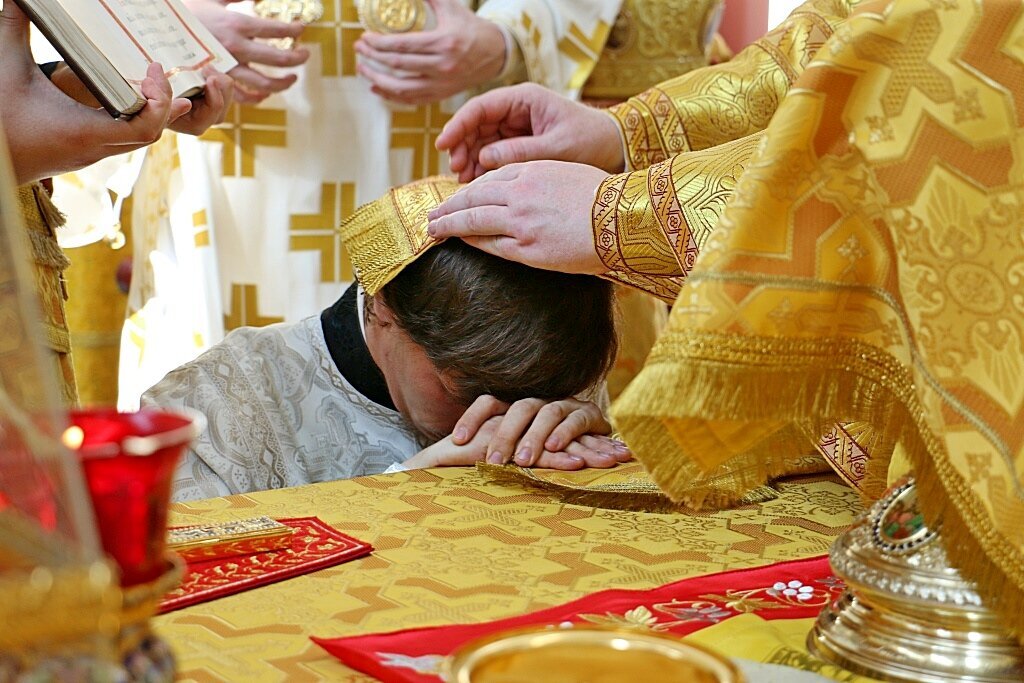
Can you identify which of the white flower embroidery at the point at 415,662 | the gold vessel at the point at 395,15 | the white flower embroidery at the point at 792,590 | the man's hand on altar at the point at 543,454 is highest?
the gold vessel at the point at 395,15

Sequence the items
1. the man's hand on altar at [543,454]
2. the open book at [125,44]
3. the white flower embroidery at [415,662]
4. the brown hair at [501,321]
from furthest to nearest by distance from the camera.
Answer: the brown hair at [501,321] < the man's hand on altar at [543,454] < the open book at [125,44] < the white flower embroidery at [415,662]

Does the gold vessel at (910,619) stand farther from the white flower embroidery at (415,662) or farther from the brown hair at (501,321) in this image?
the brown hair at (501,321)

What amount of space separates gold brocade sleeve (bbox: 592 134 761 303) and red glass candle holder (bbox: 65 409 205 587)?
87 centimetres

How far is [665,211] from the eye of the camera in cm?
142

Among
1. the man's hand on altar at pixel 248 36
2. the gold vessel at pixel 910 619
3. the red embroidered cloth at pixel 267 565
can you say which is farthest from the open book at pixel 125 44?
the gold vessel at pixel 910 619

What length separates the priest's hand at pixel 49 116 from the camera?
153 cm

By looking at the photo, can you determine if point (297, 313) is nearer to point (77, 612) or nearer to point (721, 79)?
point (721, 79)

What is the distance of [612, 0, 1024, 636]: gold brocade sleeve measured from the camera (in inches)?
36.0

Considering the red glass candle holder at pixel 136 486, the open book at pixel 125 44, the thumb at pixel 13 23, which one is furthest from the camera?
the thumb at pixel 13 23

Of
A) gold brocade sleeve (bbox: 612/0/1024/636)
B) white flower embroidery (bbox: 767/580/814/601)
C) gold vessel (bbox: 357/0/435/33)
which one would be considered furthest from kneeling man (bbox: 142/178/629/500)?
gold vessel (bbox: 357/0/435/33)

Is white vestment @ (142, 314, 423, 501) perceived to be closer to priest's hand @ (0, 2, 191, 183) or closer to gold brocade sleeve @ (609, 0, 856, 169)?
priest's hand @ (0, 2, 191, 183)

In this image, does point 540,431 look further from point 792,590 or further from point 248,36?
point 248,36

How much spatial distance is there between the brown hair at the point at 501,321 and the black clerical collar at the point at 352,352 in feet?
0.63

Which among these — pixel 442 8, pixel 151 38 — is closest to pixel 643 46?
pixel 442 8
